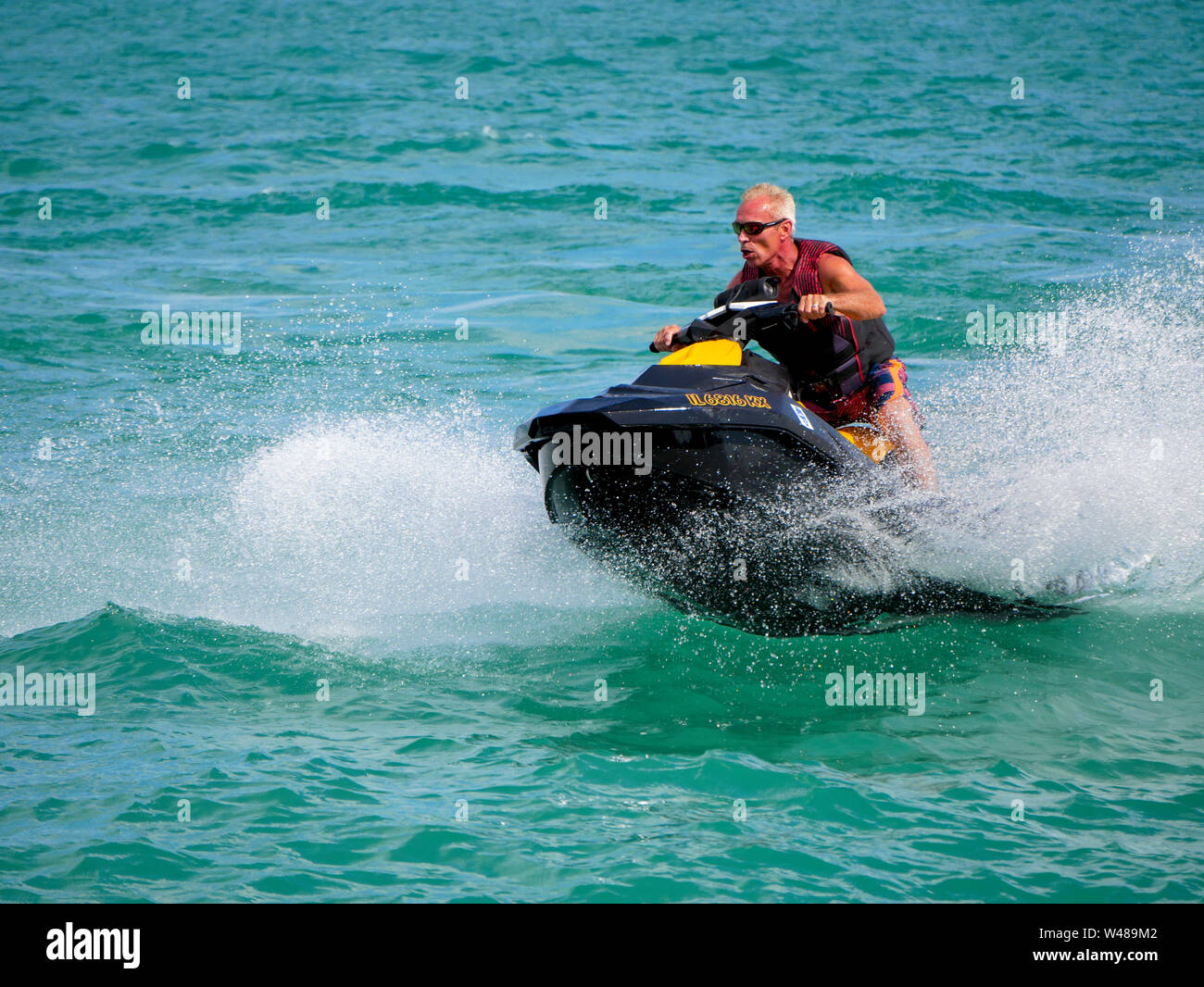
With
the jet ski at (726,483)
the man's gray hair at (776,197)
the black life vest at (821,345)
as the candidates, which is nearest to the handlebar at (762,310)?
the jet ski at (726,483)

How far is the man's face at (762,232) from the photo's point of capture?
17.1ft

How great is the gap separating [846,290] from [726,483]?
1063mm

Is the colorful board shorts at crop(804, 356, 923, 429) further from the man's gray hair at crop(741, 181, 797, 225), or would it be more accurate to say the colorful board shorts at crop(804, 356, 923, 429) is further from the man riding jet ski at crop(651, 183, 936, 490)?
the man's gray hair at crop(741, 181, 797, 225)

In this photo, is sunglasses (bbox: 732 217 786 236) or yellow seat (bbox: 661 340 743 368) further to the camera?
sunglasses (bbox: 732 217 786 236)

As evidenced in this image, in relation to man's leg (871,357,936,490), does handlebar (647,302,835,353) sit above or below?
above

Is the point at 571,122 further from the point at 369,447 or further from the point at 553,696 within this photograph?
the point at 553,696

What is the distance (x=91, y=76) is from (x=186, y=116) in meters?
4.03

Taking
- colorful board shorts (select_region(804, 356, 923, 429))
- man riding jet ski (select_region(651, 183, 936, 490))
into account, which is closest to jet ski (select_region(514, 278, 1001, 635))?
man riding jet ski (select_region(651, 183, 936, 490))

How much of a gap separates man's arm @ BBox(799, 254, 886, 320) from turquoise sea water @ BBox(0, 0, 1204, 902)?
0.99 m

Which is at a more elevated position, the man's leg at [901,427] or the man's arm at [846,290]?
the man's arm at [846,290]

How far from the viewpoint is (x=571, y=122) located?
67.7ft

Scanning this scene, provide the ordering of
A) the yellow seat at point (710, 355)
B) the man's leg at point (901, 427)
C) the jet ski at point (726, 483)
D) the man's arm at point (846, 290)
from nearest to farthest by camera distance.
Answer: the jet ski at point (726, 483) < the yellow seat at point (710, 355) < the man's arm at point (846, 290) < the man's leg at point (901, 427)

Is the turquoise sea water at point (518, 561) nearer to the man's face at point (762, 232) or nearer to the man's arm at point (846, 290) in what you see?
the man's arm at point (846, 290)

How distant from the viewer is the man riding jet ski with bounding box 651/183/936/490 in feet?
17.1
